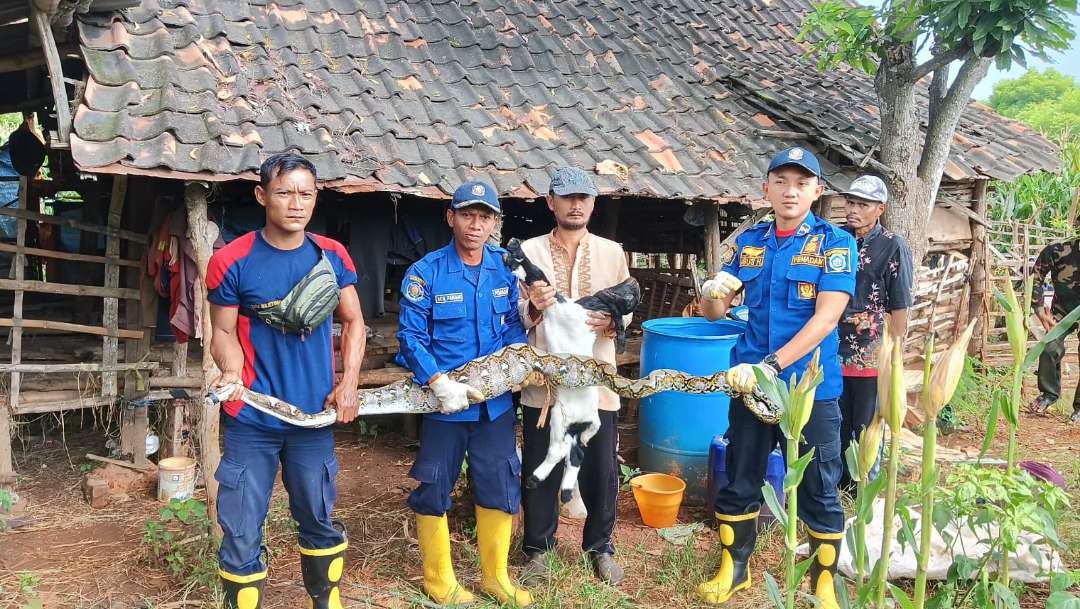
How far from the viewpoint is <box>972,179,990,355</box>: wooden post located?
31.7 ft

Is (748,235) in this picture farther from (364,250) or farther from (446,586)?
(364,250)

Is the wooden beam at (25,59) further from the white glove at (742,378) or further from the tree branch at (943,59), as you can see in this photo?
the tree branch at (943,59)

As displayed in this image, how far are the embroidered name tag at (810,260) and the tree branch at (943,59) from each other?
14.0 ft

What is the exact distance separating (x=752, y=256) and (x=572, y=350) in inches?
37.4

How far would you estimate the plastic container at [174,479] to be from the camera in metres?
5.58

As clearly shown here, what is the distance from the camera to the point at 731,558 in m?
3.69

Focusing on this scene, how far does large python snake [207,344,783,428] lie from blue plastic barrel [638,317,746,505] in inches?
60.3

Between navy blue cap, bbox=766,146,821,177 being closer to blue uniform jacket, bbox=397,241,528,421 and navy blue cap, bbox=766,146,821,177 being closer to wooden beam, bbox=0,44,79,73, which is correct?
blue uniform jacket, bbox=397,241,528,421

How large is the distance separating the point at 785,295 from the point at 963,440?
16.5 feet

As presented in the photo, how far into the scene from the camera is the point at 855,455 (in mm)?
1791

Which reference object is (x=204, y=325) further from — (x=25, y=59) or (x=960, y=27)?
(x=960, y=27)

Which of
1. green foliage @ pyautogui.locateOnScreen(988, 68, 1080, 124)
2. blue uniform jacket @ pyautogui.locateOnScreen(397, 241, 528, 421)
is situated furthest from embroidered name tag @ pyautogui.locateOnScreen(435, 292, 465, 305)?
green foliage @ pyautogui.locateOnScreen(988, 68, 1080, 124)

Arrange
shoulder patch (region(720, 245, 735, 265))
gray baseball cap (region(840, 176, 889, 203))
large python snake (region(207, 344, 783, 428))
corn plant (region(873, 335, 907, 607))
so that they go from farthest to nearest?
shoulder patch (region(720, 245, 735, 265)) → gray baseball cap (region(840, 176, 889, 203)) → large python snake (region(207, 344, 783, 428)) → corn plant (region(873, 335, 907, 607))

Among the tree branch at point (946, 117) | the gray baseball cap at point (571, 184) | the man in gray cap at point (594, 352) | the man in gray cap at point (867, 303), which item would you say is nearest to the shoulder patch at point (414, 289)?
the man in gray cap at point (594, 352)
